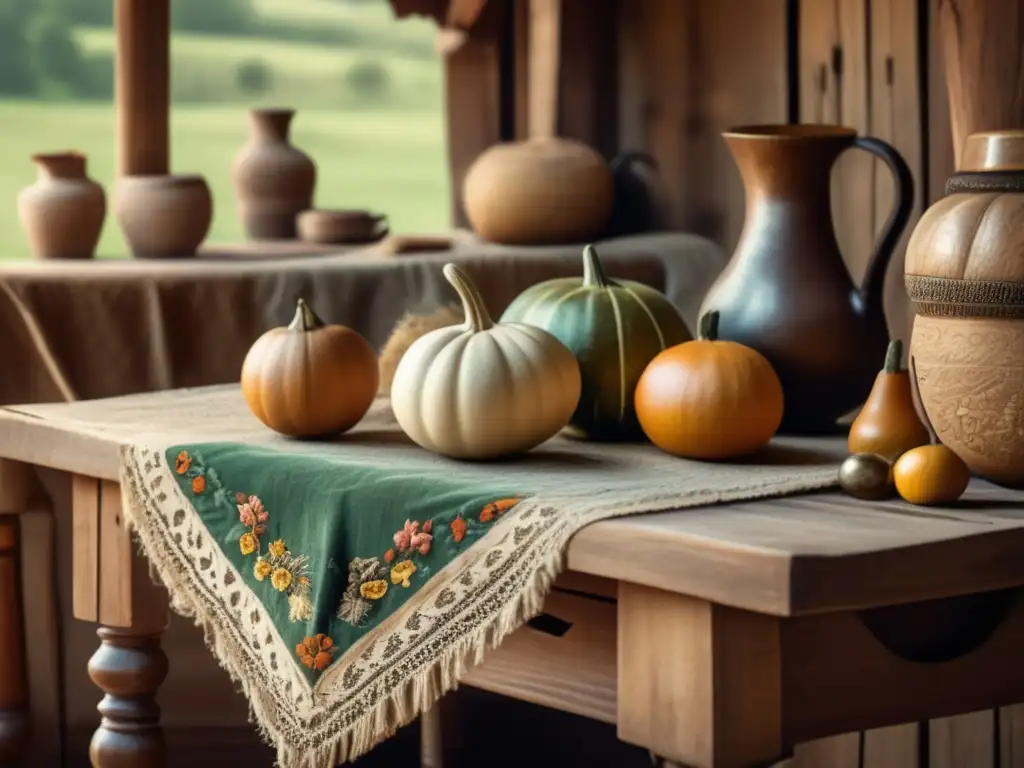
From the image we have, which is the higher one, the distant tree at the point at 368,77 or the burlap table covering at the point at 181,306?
the distant tree at the point at 368,77

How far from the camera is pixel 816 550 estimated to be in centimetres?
140

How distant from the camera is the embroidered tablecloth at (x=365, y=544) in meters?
1.60

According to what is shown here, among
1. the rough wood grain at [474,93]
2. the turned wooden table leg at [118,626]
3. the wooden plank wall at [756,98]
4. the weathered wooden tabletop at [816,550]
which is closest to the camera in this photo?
the weathered wooden tabletop at [816,550]

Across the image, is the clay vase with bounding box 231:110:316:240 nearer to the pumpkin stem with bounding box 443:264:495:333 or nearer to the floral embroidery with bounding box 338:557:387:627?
the pumpkin stem with bounding box 443:264:495:333

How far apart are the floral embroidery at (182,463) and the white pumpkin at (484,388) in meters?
0.23

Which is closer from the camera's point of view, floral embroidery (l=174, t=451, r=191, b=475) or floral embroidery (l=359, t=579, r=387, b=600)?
floral embroidery (l=359, t=579, r=387, b=600)

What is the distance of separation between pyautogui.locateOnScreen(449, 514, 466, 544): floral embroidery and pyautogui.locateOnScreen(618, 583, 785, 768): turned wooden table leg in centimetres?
19

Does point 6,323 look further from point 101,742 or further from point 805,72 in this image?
point 805,72

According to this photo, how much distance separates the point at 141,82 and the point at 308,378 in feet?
5.77

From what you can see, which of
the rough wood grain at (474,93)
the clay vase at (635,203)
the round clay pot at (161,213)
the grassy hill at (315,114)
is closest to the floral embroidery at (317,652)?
the round clay pot at (161,213)

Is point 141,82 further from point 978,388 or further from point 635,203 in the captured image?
point 978,388

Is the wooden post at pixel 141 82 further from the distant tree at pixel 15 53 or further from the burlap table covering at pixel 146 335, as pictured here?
the distant tree at pixel 15 53

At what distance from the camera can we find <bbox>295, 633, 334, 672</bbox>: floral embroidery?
5.56 ft

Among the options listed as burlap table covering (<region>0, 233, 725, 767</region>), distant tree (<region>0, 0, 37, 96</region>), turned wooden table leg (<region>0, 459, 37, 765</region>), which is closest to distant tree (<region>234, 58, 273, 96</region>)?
distant tree (<region>0, 0, 37, 96</region>)
